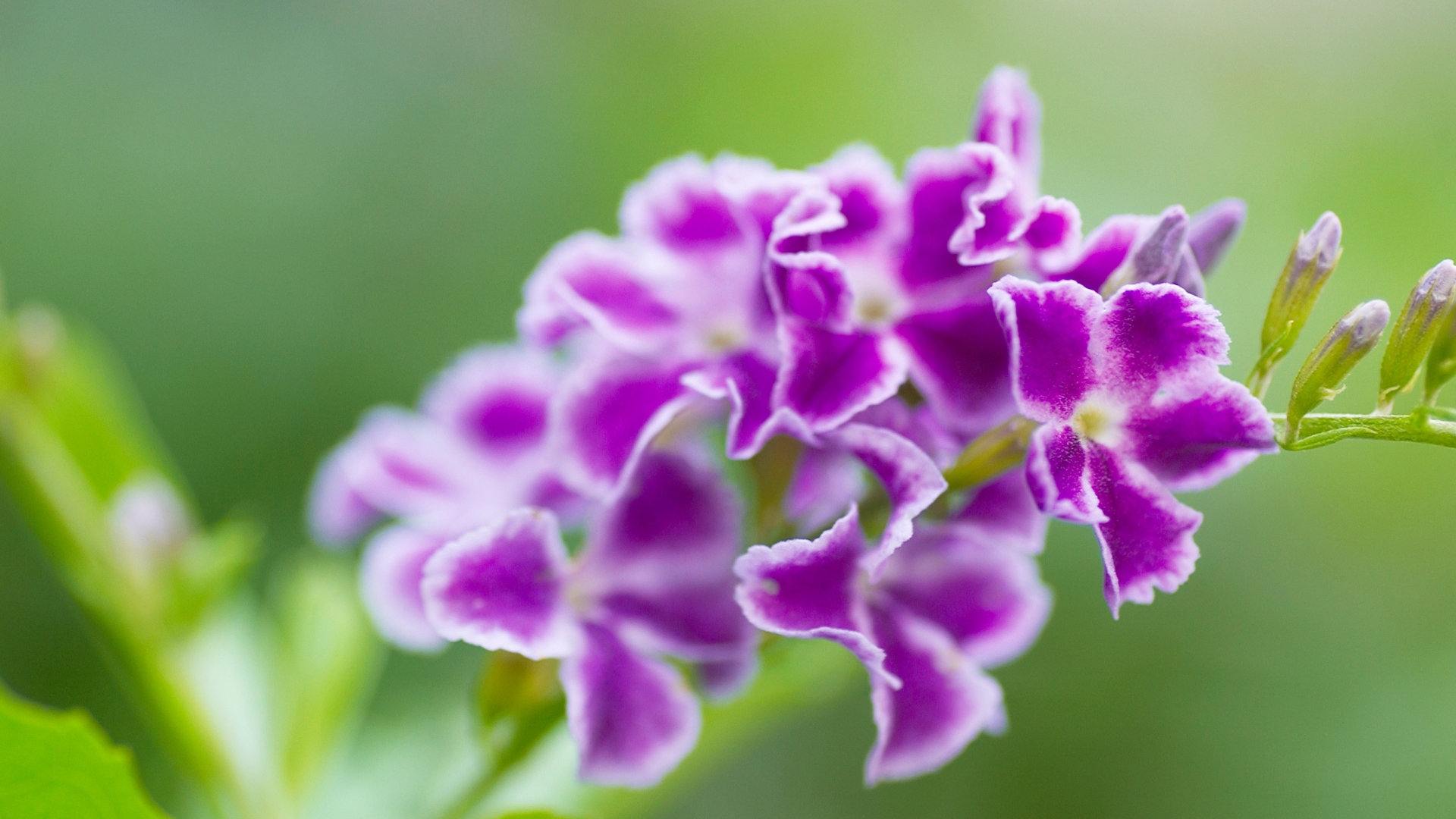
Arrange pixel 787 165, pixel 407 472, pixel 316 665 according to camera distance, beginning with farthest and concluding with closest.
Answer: pixel 787 165 < pixel 316 665 < pixel 407 472

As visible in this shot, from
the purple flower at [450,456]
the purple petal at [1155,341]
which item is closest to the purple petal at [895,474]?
the purple petal at [1155,341]

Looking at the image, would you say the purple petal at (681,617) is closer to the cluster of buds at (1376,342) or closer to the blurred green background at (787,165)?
the cluster of buds at (1376,342)

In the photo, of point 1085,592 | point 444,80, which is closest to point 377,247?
point 444,80

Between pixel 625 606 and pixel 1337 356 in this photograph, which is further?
pixel 625 606

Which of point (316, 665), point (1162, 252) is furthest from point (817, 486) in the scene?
point (316, 665)

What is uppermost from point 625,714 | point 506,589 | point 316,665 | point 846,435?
point 846,435

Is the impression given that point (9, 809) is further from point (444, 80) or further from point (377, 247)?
point (444, 80)

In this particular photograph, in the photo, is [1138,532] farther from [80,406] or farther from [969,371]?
[80,406]
